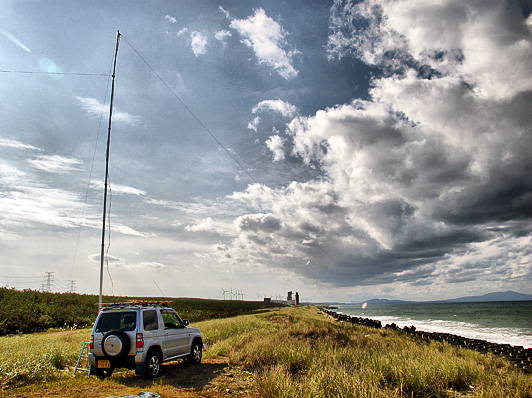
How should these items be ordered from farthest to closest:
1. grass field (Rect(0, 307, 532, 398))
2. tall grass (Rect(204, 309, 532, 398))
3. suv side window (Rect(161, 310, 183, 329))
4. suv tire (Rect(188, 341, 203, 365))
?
suv tire (Rect(188, 341, 203, 365)), suv side window (Rect(161, 310, 183, 329)), grass field (Rect(0, 307, 532, 398)), tall grass (Rect(204, 309, 532, 398))

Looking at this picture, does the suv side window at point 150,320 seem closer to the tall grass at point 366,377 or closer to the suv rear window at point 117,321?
the suv rear window at point 117,321

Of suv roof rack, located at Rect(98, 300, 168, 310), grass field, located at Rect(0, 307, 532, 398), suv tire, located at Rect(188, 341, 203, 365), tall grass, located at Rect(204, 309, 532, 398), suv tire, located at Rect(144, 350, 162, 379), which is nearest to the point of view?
tall grass, located at Rect(204, 309, 532, 398)

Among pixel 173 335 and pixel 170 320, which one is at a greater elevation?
pixel 170 320

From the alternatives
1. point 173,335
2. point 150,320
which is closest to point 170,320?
point 173,335

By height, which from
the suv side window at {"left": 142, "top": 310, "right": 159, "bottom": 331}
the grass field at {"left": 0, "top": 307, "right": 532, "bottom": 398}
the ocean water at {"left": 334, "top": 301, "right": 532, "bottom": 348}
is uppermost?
the suv side window at {"left": 142, "top": 310, "right": 159, "bottom": 331}

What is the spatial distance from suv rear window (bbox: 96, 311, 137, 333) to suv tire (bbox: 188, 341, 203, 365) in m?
3.11

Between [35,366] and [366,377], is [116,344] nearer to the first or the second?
[35,366]

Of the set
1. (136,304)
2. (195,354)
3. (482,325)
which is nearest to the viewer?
(136,304)

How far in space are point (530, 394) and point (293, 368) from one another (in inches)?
255

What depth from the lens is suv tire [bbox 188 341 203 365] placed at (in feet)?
41.4

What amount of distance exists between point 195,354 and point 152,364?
2663 mm

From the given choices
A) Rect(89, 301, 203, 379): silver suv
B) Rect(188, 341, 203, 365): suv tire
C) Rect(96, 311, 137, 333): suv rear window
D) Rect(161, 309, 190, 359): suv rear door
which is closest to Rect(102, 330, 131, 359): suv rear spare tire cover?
Rect(89, 301, 203, 379): silver suv

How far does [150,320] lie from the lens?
426 inches

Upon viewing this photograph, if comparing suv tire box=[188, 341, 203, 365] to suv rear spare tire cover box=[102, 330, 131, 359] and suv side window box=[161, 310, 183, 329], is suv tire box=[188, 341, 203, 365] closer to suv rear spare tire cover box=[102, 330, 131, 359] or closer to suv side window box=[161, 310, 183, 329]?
suv side window box=[161, 310, 183, 329]
